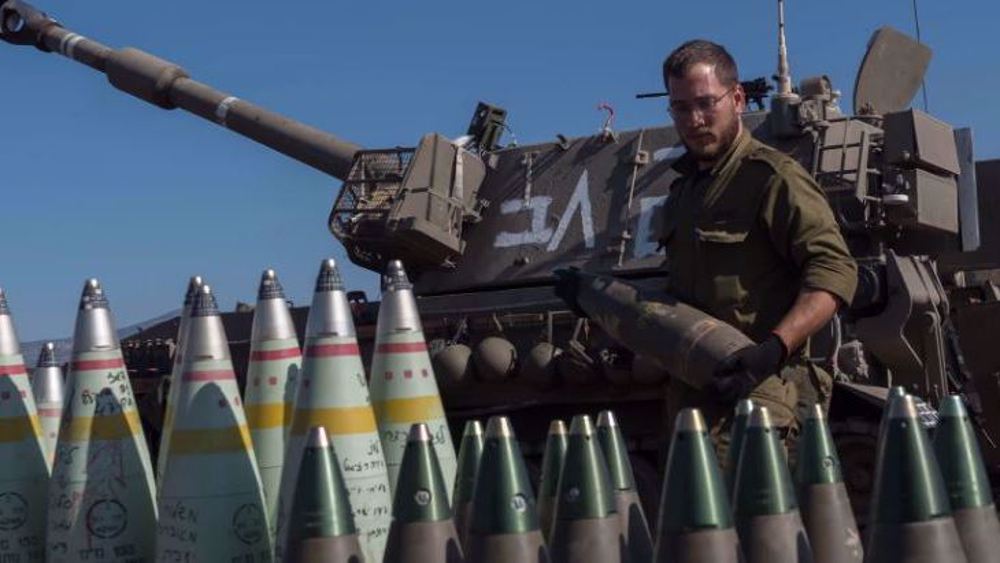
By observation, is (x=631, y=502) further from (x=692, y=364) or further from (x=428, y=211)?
(x=428, y=211)

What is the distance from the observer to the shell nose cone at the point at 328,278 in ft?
12.0

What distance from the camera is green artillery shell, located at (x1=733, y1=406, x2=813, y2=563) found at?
9.43ft

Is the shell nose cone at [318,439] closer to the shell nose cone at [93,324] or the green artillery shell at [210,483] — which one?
the green artillery shell at [210,483]

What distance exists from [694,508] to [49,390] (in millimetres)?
2818

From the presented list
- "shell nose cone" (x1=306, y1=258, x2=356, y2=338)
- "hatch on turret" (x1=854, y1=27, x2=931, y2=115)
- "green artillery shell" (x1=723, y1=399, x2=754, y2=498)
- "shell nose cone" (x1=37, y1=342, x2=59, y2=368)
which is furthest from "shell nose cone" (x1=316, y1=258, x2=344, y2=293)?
"hatch on turret" (x1=854, y1=27, x2=931, y2=115)

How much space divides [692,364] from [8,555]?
1893mm

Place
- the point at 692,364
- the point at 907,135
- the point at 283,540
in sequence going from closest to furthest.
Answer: the point at 283,540
the point at 692,364
the point at 907,135

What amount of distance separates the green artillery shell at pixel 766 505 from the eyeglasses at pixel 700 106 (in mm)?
1043

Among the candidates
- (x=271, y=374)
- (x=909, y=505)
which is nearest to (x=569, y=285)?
(x=271, y=374)

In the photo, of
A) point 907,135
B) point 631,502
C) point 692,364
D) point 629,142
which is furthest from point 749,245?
point 629,142

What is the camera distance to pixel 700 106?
366 cm

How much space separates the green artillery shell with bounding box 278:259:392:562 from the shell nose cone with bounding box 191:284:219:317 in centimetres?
27

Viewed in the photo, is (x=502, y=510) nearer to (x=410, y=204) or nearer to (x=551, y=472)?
(x=551, y=472)

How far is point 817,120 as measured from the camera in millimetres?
8562
